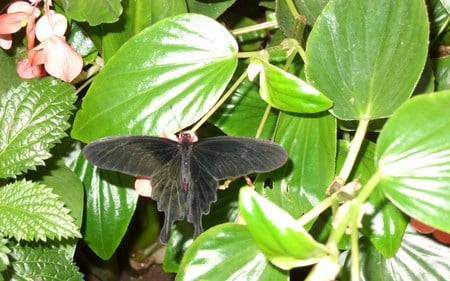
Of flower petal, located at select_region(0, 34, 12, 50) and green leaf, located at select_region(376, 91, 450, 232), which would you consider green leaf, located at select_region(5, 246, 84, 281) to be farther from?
green leaf, located at select_region(376, 91, 450, 232)

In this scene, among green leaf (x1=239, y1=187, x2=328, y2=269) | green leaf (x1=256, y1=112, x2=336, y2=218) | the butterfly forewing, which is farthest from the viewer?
green leaf (x1=256, y1=112, x2=336, y2=218)

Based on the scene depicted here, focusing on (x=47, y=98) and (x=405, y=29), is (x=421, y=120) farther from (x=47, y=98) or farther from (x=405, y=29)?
(x=47, y=98)

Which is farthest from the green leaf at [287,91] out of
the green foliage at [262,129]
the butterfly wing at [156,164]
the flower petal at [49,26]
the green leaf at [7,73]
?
the green leaf at [7,73]

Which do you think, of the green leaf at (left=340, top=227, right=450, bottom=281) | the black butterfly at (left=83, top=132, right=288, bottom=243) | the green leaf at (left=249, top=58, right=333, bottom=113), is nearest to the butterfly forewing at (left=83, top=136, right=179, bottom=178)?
the black butterfly at (left=83, top=132, right=288, bottom=243)

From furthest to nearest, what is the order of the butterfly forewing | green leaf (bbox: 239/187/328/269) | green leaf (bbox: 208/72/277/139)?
green leaf (bbox: 208/72/277/139)
the butterfly forewing
green leaf (bbox: 239/187/328/269)

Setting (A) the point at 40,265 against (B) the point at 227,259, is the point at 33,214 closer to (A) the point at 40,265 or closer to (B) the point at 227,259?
(A) the point at 40,265

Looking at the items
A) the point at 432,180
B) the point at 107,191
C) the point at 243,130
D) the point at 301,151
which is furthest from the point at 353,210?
the point at 107,191

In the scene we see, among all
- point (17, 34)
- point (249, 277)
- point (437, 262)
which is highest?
point (17, 34)
